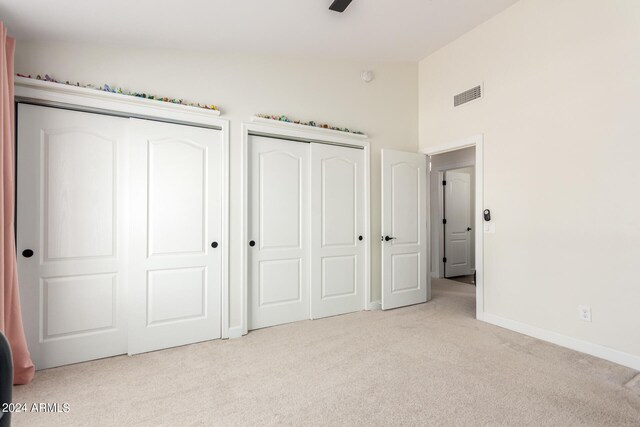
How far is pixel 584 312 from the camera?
8.65 ft

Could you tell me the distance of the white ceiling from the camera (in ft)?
7.23

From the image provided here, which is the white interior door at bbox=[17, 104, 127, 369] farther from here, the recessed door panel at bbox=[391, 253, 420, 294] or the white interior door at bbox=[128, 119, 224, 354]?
the recessed door panel at bbox=[391, 253, 420, 294]

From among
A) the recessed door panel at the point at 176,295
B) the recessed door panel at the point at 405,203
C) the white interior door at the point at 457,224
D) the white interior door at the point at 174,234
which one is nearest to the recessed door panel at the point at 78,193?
the white interior door at the point at 174,234

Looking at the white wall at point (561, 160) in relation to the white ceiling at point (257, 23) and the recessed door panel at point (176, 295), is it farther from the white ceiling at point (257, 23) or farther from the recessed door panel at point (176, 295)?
the recessed door panel at point (176, 295)

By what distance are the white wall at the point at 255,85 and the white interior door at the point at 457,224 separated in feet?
7.44

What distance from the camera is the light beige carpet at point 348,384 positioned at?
1.80 meters

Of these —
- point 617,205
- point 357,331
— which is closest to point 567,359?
point 617,205

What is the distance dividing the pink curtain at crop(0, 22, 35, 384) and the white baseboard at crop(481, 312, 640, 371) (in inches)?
161

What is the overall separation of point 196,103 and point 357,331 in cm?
273

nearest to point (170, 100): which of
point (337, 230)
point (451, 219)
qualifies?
point (337, 230)

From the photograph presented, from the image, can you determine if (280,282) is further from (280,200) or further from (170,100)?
(170,100)

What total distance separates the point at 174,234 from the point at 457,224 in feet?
17.2

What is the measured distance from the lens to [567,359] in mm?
2498

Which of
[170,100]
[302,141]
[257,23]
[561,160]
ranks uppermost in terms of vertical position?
[257,23]
